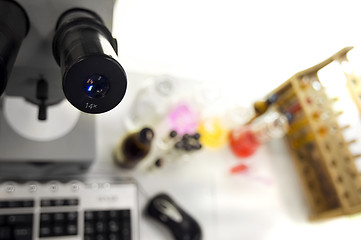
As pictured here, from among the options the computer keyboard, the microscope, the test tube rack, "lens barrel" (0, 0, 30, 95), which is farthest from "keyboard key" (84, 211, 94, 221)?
the test tube rack

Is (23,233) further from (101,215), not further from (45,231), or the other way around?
(101,215)

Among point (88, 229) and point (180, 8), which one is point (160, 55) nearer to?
point (180, 8)

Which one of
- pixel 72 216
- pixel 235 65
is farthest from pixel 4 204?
pixel 235 65

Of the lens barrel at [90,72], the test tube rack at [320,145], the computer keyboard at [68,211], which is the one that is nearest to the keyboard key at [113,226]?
the computer keyboard at [68,211]

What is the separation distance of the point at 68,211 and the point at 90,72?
0.43 m

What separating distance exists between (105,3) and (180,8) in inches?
12.9

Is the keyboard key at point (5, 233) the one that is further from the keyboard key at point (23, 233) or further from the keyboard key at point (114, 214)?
the keyboard key at point (114, 214)

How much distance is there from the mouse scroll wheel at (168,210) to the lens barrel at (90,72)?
50cm

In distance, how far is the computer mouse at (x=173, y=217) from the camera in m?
0.82

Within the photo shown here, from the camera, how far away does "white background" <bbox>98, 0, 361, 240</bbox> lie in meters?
0.80

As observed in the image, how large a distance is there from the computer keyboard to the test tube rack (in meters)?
0.47

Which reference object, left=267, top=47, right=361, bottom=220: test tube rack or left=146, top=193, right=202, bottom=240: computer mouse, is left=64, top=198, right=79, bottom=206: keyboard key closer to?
left=146, top=193, right=202, bottom=240: computer mouse

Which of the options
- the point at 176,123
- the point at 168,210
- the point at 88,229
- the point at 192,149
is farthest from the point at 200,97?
the point at 88,229

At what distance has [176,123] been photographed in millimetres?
941
